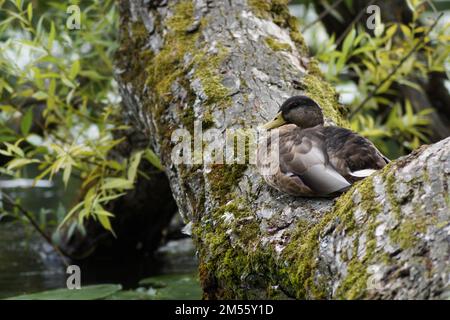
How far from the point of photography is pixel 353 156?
8.93ft

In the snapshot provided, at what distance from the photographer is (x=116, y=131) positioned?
16.8 feet

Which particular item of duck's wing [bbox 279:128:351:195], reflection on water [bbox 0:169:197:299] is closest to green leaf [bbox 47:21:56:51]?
reflection on water [bbox 0:169:197:299]

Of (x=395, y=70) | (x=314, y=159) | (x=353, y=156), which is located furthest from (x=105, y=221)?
(x=395, y=70)

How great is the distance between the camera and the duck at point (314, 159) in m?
2.64

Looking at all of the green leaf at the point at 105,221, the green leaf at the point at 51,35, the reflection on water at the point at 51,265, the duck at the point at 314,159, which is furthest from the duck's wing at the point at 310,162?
the reflection on water at the point at 51,265

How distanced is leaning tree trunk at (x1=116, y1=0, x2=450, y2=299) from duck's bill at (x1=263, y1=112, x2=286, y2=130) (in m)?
0.07

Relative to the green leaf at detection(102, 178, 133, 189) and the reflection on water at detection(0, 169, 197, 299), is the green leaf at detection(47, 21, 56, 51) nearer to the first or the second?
the green leaf at detection(102, 178, 133, 189)

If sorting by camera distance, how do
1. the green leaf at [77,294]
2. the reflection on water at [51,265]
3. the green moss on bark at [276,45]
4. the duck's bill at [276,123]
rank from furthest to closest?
the reflection on water at [51,265] → the green leaf at [77,294] → the green moss on bark at [276,45] → the duck's bill at [276,123]

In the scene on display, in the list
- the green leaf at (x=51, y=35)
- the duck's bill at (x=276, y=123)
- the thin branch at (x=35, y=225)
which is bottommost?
the thin branch at (x=35, y=225)

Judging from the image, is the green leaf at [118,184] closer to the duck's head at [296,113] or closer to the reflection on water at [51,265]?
the reflection on water at [51,265]

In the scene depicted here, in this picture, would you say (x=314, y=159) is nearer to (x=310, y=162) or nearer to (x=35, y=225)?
(x=310, y=162)

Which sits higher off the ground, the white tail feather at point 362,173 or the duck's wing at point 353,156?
the duck's wing at point 353,156
